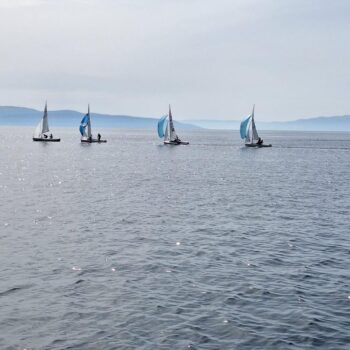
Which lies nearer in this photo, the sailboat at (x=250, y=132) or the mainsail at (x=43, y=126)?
the sailboat at (x=250, y=132)

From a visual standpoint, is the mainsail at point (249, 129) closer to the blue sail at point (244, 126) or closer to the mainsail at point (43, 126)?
the blue sail at point (244, 126)

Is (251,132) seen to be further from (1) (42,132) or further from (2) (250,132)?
(1) (42,132)

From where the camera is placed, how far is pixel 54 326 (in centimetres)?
1970

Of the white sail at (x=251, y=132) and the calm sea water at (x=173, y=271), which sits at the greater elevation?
the white sail at (x=251, y=132)

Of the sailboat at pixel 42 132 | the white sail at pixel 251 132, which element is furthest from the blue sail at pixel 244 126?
the sailboat at pixel 42 132

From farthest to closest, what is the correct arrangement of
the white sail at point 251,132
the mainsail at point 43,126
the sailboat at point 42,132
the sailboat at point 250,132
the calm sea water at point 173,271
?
the sailboat at point 42,132, the mainsail at point 43,126, the sailboat at point 250,132, the white sail at point 251,132, the calm sea water at point 173,271

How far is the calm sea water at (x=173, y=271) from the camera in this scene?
19328 mm

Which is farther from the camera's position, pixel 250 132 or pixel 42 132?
pixel 42 132

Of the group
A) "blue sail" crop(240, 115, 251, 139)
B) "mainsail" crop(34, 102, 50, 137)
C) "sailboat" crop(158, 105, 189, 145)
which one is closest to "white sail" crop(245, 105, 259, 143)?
"blue sail" crop(240, 115, 251, 139)

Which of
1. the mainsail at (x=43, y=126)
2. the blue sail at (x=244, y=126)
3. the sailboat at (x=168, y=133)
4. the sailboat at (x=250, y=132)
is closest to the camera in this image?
the sailboat at (x=250, y=132)

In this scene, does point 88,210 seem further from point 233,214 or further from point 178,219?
point 233,214

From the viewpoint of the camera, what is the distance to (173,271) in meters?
27.2

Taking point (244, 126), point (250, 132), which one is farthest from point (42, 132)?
point (250, 132)

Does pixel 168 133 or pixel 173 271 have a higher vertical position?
pixel 168 133
